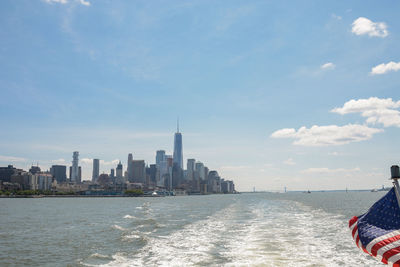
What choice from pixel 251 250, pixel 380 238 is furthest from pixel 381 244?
pixel 251 250

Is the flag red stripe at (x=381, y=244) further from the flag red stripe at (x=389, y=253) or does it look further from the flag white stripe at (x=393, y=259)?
the flag white stripe at (x=393, y=259)

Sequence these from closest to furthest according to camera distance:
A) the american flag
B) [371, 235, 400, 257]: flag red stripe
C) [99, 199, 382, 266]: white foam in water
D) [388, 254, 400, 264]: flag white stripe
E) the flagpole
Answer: [388, 254, 400, 264]: flag white stripe → the american flag → [371, 235, 400, 257]: flag red stripe → the flagpole → [99, 199, 382, 266]: white foam in water

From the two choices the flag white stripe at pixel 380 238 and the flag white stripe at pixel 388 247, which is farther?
the flag white stripe at pixel 380 238

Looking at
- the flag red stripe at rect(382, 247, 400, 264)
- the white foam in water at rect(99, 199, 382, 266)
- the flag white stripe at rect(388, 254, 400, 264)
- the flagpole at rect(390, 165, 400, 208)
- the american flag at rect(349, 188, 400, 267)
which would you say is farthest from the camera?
the white foam in water at rect(99, 199, 382, 266)

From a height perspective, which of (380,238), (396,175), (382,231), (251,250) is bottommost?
(251,250)

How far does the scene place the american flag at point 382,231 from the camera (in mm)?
7750

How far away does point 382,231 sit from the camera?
8305 millimetres

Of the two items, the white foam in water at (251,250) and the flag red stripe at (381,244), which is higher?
the flag red stripe at (381,244)

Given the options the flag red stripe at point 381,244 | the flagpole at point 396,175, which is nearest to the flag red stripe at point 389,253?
the flag red stripe at point 381,244

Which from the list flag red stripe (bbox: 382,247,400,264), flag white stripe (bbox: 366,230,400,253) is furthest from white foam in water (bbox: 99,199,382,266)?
flag red stripe (bbox: 382,247,400,264)

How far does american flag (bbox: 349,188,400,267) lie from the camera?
7.75m

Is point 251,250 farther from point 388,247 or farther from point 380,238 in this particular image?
point 388,247

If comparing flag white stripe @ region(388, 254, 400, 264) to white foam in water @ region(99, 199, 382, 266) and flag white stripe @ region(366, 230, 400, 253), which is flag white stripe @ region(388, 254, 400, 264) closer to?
flag white stripe @ region(366, 230, 400, 253)

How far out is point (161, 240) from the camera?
32469mm
